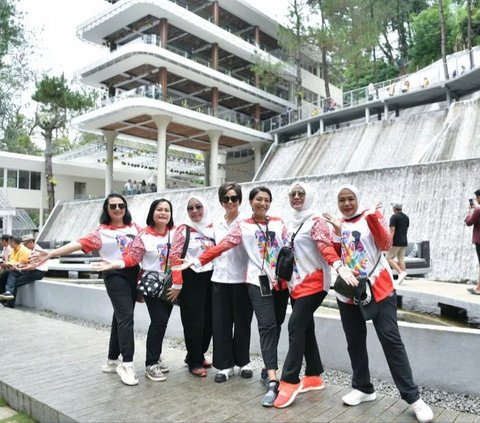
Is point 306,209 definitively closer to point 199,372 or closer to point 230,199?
point 230,199

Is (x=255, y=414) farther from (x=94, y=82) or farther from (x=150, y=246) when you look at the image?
(x=94, y=82)

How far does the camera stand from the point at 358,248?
3.12m

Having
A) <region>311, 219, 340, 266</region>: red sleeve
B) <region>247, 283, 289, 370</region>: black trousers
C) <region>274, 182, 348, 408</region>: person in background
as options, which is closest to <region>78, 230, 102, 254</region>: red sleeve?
<region>247, 283, 289, 370</region>: black trousers

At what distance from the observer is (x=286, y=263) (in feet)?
10.8

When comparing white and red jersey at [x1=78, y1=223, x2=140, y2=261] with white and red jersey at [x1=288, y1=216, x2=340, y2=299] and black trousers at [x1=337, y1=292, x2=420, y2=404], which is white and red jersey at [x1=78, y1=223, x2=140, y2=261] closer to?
white and red jersey at [x1=288, y1=216, x2=340, y2=299]

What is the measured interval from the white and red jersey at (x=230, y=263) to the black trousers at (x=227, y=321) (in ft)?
0.25

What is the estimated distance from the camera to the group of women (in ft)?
10.2

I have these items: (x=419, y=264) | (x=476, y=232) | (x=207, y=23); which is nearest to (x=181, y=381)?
(x=476, y=232)

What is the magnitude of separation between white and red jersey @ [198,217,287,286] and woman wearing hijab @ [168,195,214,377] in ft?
0.98

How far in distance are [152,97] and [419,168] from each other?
16191 mm

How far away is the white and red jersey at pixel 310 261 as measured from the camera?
10.7 ft

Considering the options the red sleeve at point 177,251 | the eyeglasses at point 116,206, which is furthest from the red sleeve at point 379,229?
the eyeglasses at point 116,206

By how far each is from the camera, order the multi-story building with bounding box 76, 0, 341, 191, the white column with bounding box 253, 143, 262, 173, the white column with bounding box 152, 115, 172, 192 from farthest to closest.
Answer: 1. the white column with bounding box 253, 143, 262, 173
2. the white column with bounding box 152, 115, 172, 192
3. the multi-story building with bounding box 76, 0, 341, 191

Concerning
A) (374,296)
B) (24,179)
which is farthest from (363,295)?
(24,179)
